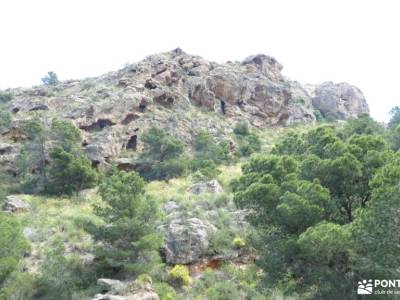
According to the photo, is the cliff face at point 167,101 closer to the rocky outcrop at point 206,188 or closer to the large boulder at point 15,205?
the large boulder at point 15,205

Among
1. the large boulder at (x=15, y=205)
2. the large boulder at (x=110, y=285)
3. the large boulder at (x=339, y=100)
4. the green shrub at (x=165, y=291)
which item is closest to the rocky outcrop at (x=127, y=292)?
the large boulder at (x=110, y=285)

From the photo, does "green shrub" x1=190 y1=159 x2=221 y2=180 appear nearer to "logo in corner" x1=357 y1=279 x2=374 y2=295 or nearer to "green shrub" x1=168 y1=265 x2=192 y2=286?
"green shrub" x1=168 y1=265 x2=192 y2=286

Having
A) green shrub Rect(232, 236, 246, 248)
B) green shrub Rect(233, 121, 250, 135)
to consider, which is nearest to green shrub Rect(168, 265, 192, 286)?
green shrub Rect(232, 236, 246, 248)

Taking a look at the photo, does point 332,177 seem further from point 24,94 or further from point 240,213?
point 24,94

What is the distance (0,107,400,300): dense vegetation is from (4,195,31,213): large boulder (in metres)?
0.67

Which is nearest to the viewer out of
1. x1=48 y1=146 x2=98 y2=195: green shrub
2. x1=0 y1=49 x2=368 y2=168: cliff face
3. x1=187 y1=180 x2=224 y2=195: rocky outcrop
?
x1=187 y1=180 x2=224 y2=195: rocky outcrop

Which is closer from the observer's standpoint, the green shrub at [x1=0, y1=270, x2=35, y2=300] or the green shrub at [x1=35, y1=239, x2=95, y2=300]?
the green shrub at [x1=0, y1=270, x2=35, y2=300]

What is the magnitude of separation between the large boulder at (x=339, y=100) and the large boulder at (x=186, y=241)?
154 feet

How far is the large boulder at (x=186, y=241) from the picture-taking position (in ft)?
61.3

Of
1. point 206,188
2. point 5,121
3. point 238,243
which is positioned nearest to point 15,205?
point 206,188

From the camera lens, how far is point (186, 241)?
19.1 m

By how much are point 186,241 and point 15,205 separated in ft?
39.4

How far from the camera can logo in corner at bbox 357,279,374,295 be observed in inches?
430

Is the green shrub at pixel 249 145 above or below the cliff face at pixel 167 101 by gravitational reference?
below
